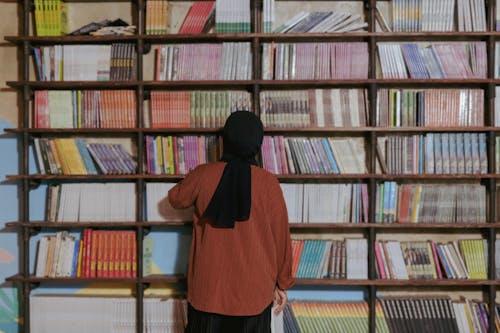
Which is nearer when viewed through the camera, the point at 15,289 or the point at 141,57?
the point at 141,57

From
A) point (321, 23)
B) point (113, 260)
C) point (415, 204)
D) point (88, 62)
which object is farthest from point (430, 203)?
point (88, 62)

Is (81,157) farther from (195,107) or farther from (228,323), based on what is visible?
(228,323)

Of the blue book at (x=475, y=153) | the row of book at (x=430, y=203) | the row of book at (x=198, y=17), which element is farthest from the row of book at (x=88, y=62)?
the blue book at (x=475, y=153)

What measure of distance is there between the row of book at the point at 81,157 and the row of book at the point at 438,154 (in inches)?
66.8

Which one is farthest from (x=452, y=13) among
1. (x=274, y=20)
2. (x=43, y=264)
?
(x=43, y=264)

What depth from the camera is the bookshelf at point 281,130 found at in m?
3.08

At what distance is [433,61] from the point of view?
10.3ft

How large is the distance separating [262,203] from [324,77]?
3.63 feet

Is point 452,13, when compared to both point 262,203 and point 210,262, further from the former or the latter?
point 210,262

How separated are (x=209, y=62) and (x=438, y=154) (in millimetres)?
1565

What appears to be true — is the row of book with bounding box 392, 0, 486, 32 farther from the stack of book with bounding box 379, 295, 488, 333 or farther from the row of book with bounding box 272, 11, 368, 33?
the stack of book with bounding box 379, 295, 488, 333

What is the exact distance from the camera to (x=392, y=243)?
3.16 meters

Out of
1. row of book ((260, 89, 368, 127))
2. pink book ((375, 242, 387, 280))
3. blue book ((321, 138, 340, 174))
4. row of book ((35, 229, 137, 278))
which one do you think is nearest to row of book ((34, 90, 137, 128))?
row of book ((35, 229, 137, 278))

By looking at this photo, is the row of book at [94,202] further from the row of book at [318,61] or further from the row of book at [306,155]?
the row of book at [318,61]
